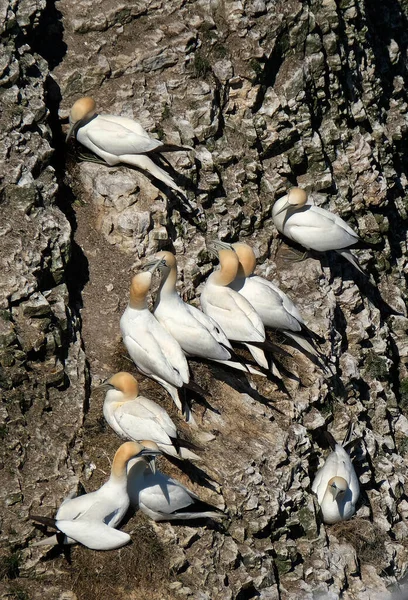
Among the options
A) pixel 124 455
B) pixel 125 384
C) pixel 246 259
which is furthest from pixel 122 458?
pixel 246 259

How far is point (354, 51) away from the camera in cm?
1683

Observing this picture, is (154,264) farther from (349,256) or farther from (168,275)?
(349,256)

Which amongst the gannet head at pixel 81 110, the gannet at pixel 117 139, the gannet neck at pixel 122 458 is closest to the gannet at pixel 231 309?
the gannet at pixel 117 139

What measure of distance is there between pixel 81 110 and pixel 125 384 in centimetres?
391

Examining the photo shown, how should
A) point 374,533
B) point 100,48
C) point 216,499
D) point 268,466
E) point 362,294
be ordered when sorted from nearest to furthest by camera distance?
1. point 216,499
2. point 268,466
3. point 374,533
4. point 100,48
5. point 362,294

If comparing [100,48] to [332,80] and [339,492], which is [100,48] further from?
[339,492]

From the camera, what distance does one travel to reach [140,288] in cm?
1123

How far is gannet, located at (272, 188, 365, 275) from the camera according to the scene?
45.0ft

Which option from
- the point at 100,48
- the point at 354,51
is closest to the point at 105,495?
the point at 100,48

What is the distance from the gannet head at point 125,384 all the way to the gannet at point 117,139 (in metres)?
2.99

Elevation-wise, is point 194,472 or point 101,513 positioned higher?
point 101,513

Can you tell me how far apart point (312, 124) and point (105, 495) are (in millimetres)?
7528

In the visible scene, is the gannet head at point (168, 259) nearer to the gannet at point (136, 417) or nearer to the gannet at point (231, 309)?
the gannet at point (231, 309)

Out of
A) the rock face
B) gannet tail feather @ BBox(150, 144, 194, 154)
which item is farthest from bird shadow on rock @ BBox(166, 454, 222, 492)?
gannet tail feather @ BBox(150, 144, 194, 154)
